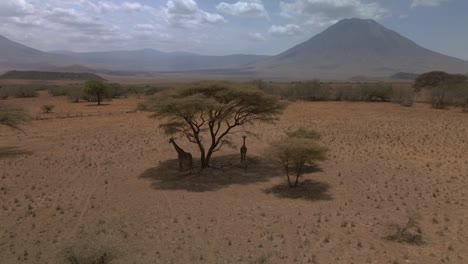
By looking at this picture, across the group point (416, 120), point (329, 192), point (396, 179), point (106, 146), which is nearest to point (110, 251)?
point (329, 192)

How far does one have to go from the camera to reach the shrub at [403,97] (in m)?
44.0

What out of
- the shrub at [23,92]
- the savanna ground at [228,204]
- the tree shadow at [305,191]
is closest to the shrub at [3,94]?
the shrub at [23,92]

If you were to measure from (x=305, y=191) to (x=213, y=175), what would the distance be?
13.3 feet

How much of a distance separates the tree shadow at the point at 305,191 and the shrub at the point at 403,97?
1312 inches

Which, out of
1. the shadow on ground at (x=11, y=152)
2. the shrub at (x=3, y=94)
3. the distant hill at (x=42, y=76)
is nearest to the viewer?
the shadow on ground at (x=11, y=152)

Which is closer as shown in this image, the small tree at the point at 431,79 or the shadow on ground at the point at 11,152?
the shadow on ground at the point at 11,152

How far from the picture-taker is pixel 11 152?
20.7 m

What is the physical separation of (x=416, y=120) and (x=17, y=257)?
30.8 m

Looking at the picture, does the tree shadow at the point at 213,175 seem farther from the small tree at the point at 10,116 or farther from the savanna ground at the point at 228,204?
the small tree at the point at 10,116

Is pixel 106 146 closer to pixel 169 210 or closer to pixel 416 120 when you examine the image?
pixel 169 210

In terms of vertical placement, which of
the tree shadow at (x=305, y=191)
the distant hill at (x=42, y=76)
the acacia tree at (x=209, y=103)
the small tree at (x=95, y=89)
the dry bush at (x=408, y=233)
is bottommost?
the distant hill at (x=42, y=76)

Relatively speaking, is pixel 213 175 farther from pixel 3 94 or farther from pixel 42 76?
pixel 42 76

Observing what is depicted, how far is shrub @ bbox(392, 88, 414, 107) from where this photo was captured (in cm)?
4400

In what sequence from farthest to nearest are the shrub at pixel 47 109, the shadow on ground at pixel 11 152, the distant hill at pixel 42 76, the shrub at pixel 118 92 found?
the distant hill at pixel 42 76 → the shrub at pixel 118 92 → the shrub at pixel 47 109 → the shadow on ground at pixel 11 152
